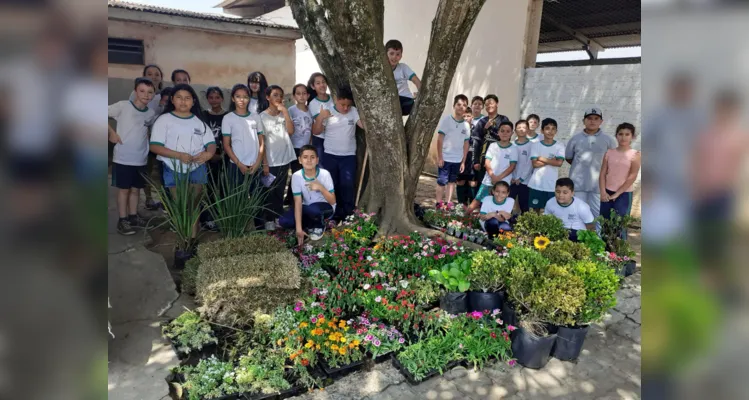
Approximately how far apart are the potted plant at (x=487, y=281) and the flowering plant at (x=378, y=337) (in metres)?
0.69

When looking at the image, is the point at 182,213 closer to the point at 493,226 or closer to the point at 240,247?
the point at 240,247

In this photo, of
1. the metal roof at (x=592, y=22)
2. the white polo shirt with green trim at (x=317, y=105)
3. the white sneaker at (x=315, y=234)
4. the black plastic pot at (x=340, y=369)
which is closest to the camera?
the black plastic pot at (x=340, y=369)

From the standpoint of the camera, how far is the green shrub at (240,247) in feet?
12.5

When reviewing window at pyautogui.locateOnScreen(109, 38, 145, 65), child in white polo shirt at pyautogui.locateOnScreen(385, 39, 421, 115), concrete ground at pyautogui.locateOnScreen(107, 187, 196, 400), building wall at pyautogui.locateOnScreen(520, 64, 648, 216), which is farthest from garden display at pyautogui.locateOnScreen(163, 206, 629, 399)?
window at pyautogui.locateOnScreen(109, 38, 145, 65)

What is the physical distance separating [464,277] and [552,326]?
73 cm

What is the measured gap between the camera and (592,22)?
10.0 meters

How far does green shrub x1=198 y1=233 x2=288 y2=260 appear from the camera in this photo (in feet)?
12.5

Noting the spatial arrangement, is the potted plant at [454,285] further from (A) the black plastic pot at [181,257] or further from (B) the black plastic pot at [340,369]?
(A) the black plastic pot at [181,257]

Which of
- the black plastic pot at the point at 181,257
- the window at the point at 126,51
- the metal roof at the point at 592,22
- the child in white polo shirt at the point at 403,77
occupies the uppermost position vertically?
the metal roof at the point at 592,22

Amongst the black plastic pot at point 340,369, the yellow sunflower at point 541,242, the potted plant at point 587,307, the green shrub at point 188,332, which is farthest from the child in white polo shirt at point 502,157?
the green shrub at point 188,332

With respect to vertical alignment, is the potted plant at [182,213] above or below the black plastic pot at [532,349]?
above

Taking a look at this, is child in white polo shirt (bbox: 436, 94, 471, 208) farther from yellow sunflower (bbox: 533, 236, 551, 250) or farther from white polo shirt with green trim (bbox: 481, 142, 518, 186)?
yellow sunflower (bbox: 533, 236, 551, 250)

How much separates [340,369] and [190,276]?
5.55ft
